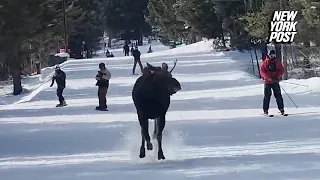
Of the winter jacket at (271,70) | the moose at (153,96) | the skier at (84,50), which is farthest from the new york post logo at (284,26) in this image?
Result: the skier at (84,50)

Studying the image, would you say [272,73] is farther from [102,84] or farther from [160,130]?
[160,130]

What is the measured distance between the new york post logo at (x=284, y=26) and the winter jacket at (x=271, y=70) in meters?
12.0

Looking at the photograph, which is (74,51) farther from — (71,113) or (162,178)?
(162,178)

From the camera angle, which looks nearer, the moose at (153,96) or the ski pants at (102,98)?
the moose at (153,96)

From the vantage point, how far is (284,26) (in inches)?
1236

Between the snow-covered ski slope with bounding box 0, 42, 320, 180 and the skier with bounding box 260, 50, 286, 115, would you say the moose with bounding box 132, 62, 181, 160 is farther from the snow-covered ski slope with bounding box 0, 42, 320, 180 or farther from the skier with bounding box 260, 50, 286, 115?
the skier with bounding box 260, 50, 286, 115

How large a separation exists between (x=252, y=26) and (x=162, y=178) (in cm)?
2533

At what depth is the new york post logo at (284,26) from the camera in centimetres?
3044

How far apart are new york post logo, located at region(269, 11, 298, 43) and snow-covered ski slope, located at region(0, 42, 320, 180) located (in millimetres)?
2579

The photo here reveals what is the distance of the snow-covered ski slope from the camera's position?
36.5 ft

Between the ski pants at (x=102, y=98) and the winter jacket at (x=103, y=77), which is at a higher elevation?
the winter jacket at (x=103, y=77)

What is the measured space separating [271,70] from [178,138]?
15.5ft

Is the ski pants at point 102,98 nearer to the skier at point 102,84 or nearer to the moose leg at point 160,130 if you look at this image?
the skier at point 102,84

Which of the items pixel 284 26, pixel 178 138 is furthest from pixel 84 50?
pixel 178 138
